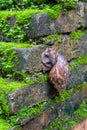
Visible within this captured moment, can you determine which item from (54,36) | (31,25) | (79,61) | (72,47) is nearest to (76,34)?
(72,47)

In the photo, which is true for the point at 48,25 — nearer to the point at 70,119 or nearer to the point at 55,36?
the point at 55,36

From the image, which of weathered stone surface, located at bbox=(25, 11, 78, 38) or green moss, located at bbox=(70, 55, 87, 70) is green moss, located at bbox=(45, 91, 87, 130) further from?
weathered stone surface, located at bbox=(25, 11, 78, 38)

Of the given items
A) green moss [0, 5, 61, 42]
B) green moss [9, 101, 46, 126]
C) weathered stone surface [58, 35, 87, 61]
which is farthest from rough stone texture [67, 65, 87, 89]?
green moss [0, 5, 61, 42]

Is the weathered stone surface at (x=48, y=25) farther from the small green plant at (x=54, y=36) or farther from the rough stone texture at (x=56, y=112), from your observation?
the rough stone texture at (x=56, y=112)

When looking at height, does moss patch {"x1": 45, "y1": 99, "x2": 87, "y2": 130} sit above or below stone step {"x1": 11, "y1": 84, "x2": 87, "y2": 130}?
below

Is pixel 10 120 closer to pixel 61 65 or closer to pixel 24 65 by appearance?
pixel 24 65

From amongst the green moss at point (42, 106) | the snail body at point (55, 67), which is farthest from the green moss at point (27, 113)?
the snail body at point (55, 67)
